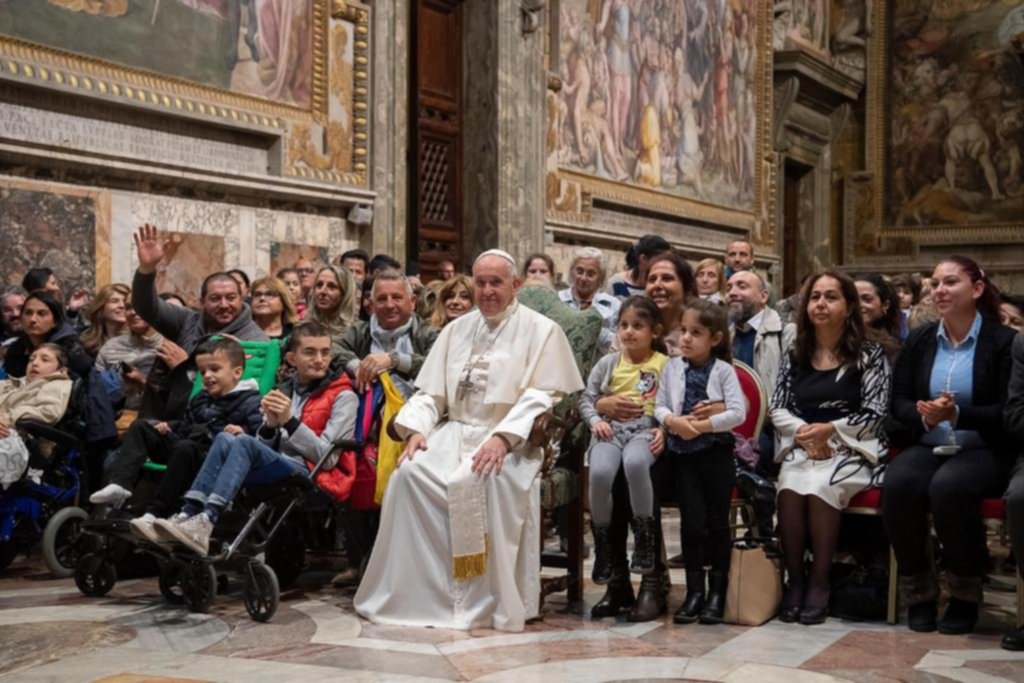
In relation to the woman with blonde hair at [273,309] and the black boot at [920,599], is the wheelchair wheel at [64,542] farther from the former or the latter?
the black boot at [920,599]

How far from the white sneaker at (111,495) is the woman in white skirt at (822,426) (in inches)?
115

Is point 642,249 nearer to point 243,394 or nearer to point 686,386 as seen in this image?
point 686,386

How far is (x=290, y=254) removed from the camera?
10453mm

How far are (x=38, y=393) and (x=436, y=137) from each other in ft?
20.8

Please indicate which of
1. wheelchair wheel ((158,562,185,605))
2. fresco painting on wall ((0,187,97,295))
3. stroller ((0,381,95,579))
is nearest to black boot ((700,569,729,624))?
wheelchair wheel ((158,562,185,605))

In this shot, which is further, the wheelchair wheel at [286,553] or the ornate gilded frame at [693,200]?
the ornate gilded frame at [693,200]

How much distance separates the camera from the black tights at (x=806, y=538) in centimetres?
574

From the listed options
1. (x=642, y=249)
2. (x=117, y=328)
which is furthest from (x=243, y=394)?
(x=642, y=249)

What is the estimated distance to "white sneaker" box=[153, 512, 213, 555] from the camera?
5523 mm

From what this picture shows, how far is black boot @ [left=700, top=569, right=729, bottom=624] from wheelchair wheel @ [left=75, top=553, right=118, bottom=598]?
8.67ft

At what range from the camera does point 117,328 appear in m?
7.87

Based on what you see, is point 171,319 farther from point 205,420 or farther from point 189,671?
point 189,671

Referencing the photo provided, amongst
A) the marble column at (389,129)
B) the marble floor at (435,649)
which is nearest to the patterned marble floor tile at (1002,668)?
the marble floor at (435,649)

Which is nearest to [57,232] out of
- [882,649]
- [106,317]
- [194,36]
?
[106,317]
